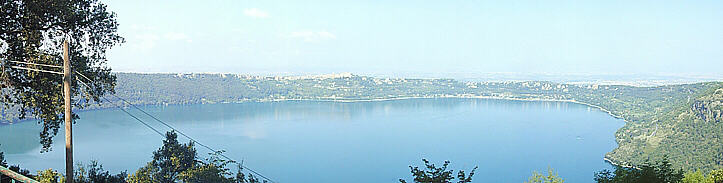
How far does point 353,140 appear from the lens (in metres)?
47.1

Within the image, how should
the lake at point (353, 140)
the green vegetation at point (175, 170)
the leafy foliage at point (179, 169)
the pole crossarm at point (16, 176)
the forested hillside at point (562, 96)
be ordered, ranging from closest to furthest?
the pole crossarm at point (16, 176) → the green vegetation at point (175, 170) → the leafy foliage at point (179, 169) → the lake at point (353, 140) → the forested hillside at point (562, 96)

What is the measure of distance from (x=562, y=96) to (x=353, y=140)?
2363 inches

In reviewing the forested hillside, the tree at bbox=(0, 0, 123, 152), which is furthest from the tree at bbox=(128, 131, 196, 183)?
the forested hillside

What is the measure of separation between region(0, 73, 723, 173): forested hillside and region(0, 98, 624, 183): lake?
3400 millimetres

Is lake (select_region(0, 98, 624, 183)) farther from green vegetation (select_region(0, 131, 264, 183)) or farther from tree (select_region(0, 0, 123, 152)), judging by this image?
tree (select_region(0, 0, 123, 152))

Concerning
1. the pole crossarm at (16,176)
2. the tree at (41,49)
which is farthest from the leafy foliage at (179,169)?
the pole crossarm at (16,176)

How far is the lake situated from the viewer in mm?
34000

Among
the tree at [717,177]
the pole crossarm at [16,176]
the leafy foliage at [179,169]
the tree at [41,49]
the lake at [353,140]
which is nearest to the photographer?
the pole crossarm at [16,176]

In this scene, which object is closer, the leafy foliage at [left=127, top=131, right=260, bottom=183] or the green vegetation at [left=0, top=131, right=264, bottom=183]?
the green vegetation at [left=0, top=131, right=264, bottom=183]

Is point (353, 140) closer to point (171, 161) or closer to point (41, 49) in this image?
point (171, 161)

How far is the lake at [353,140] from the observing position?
34000 mm

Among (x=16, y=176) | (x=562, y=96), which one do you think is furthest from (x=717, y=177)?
(x=562, y=96)

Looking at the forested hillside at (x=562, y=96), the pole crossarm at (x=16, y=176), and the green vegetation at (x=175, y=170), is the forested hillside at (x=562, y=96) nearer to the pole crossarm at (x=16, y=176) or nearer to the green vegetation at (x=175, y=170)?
the green vegetation at (x=175, y=170)

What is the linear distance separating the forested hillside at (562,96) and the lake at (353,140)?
3400 mm
